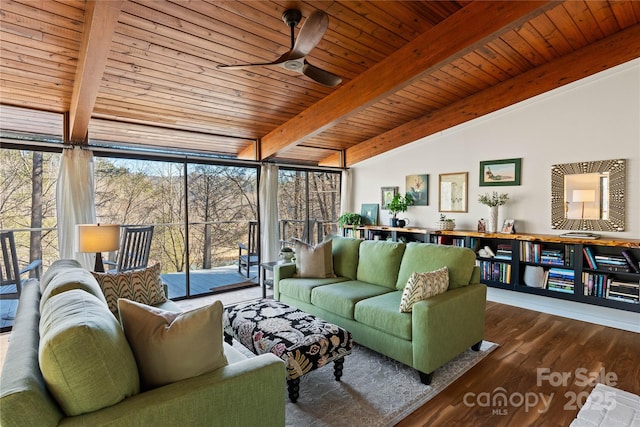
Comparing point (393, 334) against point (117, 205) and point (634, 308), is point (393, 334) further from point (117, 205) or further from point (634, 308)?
point (117, 205)

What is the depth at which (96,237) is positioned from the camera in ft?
10.1

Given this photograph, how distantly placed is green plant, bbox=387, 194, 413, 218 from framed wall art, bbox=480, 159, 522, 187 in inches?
48.8

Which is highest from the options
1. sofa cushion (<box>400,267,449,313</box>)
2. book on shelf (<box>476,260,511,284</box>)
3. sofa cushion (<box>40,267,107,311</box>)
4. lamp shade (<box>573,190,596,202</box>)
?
lamp shade (<box>573,190,596,202</box>)

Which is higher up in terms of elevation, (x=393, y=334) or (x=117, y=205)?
(x=117, y=205)

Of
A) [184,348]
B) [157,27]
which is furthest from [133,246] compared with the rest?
[184,348]

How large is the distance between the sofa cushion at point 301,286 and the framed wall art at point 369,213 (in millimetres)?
2761

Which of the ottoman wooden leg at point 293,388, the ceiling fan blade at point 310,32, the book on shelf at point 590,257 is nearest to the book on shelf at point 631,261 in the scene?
the book on shelf at point 590,257

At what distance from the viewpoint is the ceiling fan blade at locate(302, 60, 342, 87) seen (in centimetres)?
280

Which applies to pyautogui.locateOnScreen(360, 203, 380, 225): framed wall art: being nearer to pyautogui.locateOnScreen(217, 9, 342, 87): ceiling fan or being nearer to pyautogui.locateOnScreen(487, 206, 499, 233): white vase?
pyautogui.locateOnScreen(487, 206, 499, 233): white vase

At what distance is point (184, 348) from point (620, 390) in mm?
3043

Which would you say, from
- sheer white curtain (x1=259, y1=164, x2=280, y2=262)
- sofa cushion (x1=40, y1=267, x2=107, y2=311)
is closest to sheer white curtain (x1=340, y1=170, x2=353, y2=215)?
sheer white curtain (x1=259, y1=164, x2=280, y2=262)

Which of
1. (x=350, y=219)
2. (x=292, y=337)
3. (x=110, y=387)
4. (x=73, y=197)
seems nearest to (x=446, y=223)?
(x=350, y=219)

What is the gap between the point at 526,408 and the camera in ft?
7.45

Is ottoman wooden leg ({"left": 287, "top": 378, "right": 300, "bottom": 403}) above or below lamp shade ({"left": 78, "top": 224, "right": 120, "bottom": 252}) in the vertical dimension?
below
